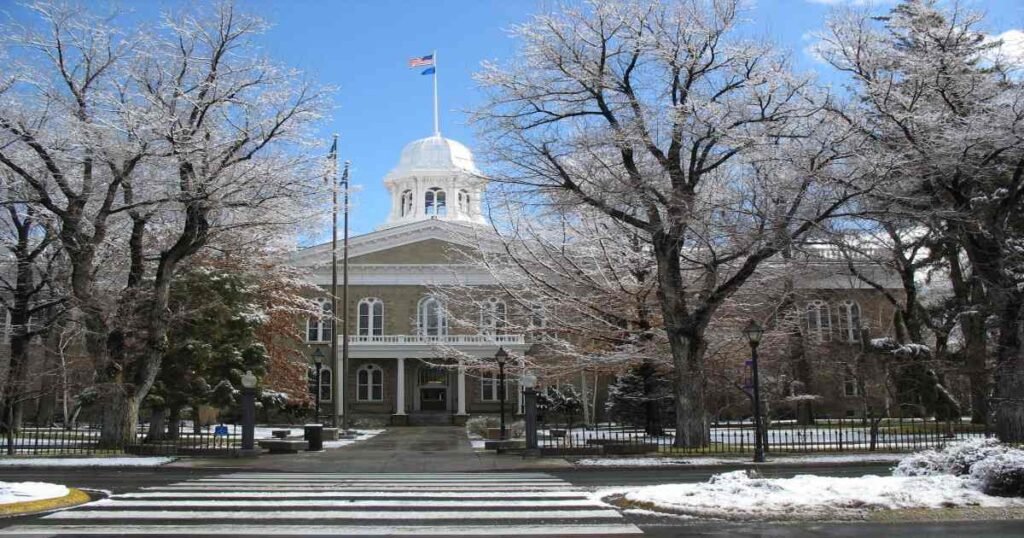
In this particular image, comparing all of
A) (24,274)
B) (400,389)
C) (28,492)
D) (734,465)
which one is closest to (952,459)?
(734,465)

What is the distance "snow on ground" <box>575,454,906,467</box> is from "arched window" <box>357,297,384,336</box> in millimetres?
38056


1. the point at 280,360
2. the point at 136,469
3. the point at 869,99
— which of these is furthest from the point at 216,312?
the point at 869,99

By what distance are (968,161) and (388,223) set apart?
2005 inches

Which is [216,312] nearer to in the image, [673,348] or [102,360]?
[102,360]

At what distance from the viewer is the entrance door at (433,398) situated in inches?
2333

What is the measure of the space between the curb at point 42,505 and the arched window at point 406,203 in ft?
182

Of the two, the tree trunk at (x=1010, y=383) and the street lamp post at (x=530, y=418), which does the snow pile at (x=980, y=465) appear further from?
the street lamp post at (x=530, y=418)

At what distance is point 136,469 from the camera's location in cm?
Result: 2020

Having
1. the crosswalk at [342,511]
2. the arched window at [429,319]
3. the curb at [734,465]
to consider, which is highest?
the arched window at [429,319]

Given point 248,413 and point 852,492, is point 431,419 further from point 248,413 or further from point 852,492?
point 852,492

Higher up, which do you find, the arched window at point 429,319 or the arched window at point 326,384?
the arched window at point 429,319

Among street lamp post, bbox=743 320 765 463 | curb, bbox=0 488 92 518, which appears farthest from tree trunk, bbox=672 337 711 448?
curb, bbox=0 488 92 518

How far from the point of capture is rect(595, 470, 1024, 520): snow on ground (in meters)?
11.6

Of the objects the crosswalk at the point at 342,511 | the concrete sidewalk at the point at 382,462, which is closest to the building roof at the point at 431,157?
the concrete sidewalk at the point at 382,462
